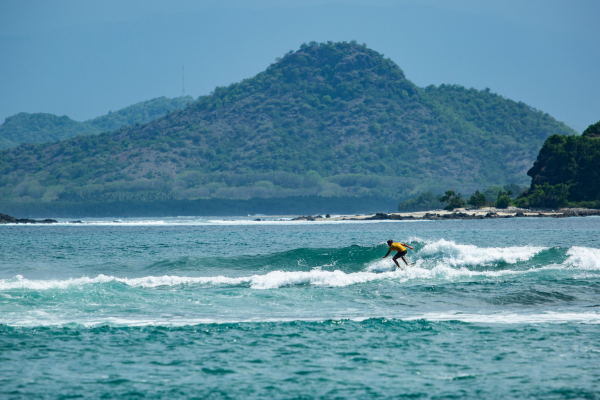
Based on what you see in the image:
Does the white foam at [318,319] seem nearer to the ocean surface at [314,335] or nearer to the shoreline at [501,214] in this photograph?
the ocean surface at [314,335]

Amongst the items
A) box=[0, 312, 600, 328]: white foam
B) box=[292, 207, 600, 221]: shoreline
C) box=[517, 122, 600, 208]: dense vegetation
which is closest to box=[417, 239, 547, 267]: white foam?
box=[0, 312, 600, 328]: white foam

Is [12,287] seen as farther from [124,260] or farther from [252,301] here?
[124,260]

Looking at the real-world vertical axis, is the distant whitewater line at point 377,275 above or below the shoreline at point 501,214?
below

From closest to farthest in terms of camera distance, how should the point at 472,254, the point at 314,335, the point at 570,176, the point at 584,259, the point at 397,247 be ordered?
the point at 314,335
the point at 397,247
the point at 584,259
the point at 472,254
the point at 570,176

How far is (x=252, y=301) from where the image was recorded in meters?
22.5

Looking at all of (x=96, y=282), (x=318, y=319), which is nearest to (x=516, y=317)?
(x=318, y=319)

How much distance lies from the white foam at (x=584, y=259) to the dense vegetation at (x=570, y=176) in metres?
79.0

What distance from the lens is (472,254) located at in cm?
3278

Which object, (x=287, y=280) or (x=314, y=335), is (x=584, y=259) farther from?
(x=314, y=335)

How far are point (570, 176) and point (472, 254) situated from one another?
8530 centimetres

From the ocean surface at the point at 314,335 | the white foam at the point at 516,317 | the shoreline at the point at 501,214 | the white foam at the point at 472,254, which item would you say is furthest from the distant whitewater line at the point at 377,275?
the shoreline at the point at 501,214

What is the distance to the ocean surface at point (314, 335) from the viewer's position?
40.7 ft

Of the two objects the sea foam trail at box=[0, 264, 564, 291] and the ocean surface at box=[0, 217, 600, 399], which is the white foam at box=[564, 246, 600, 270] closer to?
the ocean surface at box=[0, 217, 600, 399]

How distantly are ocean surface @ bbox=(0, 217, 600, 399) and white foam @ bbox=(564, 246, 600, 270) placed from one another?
0.10 meters
